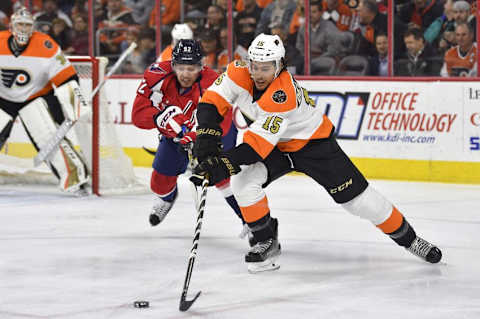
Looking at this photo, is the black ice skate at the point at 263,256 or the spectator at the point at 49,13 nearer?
the black ice skate at the point at 263,256

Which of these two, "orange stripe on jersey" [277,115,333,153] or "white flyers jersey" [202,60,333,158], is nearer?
"white flyers jersey" [202,60,333,158]

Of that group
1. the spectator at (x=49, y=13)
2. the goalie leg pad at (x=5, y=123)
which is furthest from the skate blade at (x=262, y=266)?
the spectator at (x=49, y=13)

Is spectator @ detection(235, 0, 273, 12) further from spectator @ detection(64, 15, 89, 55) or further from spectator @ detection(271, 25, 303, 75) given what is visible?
spectator @ detection(64, 15, 89, 55)

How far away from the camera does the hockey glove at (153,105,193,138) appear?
4805mm

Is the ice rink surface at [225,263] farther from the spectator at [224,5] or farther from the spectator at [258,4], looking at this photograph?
the spectator at [224,5]

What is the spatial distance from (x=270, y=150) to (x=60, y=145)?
→ 3.14 meters

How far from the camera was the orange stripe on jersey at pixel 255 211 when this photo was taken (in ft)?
13.7

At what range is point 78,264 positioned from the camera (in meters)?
4.38

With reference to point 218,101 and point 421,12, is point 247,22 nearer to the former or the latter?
point 421,12

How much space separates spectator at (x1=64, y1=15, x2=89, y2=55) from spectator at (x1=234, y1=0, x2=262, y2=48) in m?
1.78

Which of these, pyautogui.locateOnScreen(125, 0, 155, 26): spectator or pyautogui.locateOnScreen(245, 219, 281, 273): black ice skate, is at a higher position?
pyautogui.locateOnScreen(245, 219, 281, 273): black ice skate

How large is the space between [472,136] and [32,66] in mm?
3225

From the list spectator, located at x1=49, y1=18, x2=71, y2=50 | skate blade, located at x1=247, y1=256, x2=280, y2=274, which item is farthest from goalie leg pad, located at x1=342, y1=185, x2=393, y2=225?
spectator, located at x1=49, y1=18, x2=71, y2=50

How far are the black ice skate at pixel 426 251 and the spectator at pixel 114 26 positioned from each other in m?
5.52
